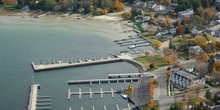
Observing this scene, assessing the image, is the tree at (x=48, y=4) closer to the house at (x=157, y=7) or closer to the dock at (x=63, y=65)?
the house at (x=157, y=7)

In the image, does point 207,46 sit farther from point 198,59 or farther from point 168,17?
point 168,17

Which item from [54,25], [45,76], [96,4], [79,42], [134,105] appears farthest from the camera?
[96,4]

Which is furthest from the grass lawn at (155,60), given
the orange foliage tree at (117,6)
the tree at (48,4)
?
the tree at (48,4)

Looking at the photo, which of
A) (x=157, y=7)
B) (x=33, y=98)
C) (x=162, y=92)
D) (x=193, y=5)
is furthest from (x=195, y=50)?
(x=157, y=7)

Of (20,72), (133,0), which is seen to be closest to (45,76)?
(20,72)

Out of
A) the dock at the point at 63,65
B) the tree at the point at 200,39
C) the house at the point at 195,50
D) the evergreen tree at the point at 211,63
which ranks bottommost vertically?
the dock at the point at 63,65

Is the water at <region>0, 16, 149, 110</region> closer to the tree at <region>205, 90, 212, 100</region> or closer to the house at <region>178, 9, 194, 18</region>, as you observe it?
the tree at <region>205, 90, 212, 100</region>

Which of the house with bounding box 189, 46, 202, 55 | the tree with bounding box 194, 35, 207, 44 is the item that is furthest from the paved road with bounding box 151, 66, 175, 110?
the tree with bounding box 194, 35, 207, 44
